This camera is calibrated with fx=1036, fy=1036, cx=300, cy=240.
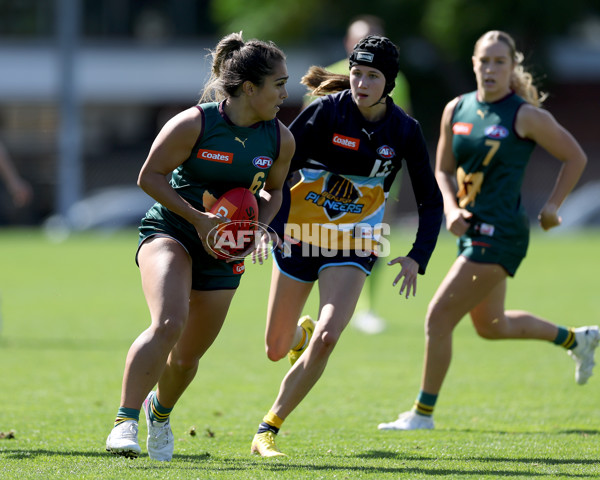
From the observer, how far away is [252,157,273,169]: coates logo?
5.52 meters

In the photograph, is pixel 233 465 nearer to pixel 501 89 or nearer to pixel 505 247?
pixel 505 247

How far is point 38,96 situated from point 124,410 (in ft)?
145

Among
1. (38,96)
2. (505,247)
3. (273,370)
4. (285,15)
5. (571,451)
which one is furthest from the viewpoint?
(38,96)

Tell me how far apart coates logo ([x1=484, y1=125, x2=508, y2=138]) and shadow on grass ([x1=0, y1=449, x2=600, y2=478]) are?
2224 millimetres

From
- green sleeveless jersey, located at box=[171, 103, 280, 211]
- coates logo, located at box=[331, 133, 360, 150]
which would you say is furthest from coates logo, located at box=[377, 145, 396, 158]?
green sleeveless jersey, located at box=[171, 103, 280, 211]

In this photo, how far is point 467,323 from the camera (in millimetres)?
12648

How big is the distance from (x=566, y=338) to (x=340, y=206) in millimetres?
2193

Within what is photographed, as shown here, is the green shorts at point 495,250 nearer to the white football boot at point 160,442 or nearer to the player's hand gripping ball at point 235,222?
the player's hand gripping ball at point 235,222

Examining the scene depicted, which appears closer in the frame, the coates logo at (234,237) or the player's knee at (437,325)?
the coates logo at (234,237)

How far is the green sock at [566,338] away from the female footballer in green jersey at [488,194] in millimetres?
654

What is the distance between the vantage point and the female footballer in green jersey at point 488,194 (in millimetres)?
6746

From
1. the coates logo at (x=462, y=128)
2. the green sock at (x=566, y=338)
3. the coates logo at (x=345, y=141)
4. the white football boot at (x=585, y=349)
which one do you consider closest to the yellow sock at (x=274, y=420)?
the coates logo at (x=345, y=141)

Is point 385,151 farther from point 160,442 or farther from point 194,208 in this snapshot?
point 160,442

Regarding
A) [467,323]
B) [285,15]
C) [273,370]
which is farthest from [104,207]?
[273,370]
